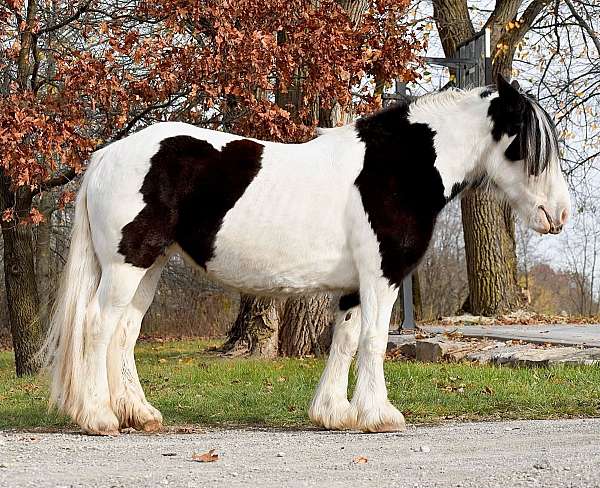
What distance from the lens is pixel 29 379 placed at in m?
12.0

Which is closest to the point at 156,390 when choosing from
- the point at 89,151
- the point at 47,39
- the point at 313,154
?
the point at 89,151

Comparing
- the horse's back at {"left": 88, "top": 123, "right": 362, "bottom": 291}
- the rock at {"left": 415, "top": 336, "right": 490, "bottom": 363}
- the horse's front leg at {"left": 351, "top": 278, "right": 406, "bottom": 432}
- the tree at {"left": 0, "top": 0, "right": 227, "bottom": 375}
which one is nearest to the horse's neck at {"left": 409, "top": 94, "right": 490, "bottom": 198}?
the horse's back at {"left": 88, "top": 123, "right": 362, "bottom": 291}

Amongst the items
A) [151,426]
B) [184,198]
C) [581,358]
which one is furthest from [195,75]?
[581,358]

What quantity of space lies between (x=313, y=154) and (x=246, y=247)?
81 cm

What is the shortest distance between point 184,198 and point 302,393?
309 cm

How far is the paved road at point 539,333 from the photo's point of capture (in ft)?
43.9

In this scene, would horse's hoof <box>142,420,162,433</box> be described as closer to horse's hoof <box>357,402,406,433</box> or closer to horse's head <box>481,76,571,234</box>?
horse's hoof <box>357,402,406,433</box>

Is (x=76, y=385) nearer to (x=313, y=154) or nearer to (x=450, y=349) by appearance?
(x=313, y=154)

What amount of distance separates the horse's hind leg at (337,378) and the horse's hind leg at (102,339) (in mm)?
1412

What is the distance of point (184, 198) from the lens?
21.8ft

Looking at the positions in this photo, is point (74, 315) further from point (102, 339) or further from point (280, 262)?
point (280, 262)

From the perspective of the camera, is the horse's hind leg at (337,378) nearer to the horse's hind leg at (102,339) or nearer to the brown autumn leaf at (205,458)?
the horse's hind leg at (102,339)

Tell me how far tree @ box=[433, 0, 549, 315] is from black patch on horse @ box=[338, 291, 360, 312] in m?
13.4

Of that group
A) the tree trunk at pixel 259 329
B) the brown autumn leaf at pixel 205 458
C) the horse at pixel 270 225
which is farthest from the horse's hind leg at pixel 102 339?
the tree trunk at pixel 259 329
